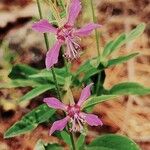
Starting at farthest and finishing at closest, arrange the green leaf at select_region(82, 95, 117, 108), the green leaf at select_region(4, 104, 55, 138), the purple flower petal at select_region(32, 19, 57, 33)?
A: the green leaf at select_region(4, 104, 55, 138) → the green leaf at select_region(82, 95, 117, 108) → the purple flower petal at select_region(32, 19, 57, 33)

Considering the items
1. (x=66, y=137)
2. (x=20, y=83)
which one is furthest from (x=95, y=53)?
(x=66, y=137)

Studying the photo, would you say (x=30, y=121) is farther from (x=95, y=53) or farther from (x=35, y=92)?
(x=95, y=53)

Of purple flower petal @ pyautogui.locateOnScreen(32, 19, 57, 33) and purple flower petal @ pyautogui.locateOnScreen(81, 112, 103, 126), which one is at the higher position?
purple flower petal @ pyautogui.locateOnScreen(32, 19, 57, 33)

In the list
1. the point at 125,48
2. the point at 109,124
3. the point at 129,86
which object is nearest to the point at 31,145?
the point at 109,124

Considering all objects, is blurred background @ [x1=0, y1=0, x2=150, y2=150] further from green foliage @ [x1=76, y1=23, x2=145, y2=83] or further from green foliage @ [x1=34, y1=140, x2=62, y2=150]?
green foliage @ [x1=34, y1=140, x2=62, y2=150]

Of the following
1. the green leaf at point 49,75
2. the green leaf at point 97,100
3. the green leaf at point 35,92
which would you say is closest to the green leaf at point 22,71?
the green leaf at point 49,75

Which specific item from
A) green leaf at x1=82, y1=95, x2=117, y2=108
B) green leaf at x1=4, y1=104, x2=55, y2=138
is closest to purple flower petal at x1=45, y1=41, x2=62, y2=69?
green leaf at x1=82, y1=95, x2=117, y2=108

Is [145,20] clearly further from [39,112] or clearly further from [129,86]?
[39,112]
